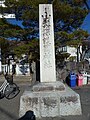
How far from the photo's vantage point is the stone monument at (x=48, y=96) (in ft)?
20.0

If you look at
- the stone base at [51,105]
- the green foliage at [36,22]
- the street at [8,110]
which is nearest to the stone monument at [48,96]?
the stone base at [51,105]

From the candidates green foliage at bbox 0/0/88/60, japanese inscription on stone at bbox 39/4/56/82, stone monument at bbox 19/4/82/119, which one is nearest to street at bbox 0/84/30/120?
stone monument at bbox 19/4/82/119

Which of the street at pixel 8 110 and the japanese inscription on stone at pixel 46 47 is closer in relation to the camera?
the street at pixel 8 110

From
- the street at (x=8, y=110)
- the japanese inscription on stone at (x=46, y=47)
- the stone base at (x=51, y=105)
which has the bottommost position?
the street at (x=8, y=110)

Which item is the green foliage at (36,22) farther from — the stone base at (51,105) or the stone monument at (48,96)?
the stone base at (51,105)

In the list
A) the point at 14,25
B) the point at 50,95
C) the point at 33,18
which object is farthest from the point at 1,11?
the point at 50,95

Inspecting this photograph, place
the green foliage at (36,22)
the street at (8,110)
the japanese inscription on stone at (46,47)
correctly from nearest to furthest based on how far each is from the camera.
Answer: the street at (8,110) < the japanese inscription on stone at (46,47) < the green foliage at (36,22)

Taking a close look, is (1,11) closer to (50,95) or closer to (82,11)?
(82,11)

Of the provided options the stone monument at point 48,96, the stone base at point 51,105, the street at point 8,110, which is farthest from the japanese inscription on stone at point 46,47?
the street at point 8,110

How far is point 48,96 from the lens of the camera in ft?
20.1

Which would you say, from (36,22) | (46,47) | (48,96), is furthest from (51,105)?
(36,22)

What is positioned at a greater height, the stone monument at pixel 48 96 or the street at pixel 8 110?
the stone monument at pixel 48 96

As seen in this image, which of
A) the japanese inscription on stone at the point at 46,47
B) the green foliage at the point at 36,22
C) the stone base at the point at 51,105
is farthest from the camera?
the green foliage at the point at 36,22

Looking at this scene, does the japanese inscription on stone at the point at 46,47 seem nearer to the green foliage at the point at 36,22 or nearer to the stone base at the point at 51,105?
the stone base at the point at 51,105
